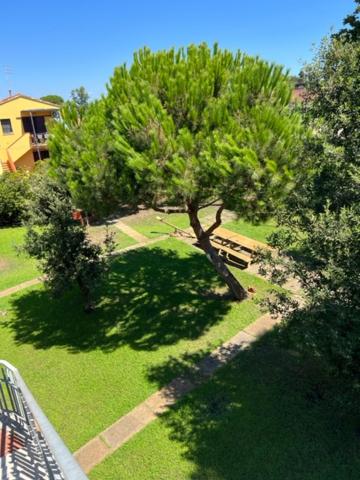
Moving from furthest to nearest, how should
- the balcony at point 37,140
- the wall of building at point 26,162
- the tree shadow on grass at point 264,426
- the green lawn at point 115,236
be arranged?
1. the wall of building at point 26,162
2. the balcony at point 37,140
3. the green lawn at point 115,236
4. the tree shadow on grass at point 264,426

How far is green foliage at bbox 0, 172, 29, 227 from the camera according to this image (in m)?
18.9

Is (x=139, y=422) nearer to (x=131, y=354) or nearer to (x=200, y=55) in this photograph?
(x=131, y=354)

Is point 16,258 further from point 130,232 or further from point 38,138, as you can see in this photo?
point 38,138

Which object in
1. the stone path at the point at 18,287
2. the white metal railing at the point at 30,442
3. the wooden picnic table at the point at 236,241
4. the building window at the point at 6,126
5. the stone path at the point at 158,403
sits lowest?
the stone path at the point at 158,403

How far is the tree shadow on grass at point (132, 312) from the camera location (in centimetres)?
930

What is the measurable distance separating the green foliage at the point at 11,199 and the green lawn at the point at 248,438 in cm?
1592

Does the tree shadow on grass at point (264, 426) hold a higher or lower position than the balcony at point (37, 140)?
lower

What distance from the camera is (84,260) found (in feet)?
30.9

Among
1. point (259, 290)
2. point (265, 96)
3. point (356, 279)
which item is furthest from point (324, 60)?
point (259, 290)

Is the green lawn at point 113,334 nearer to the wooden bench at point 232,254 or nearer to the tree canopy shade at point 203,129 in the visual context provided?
the wooden bench at point 232,254

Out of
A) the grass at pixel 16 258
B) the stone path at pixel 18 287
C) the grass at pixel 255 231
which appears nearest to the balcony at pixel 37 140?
the grass at pixel 16 258

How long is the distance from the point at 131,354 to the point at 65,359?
5.73 ft

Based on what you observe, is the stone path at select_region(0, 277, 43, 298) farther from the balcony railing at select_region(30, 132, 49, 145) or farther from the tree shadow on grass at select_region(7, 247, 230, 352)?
the balcony railing at select_region(30, 132, 49, 145)

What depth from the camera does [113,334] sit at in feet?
31.0
